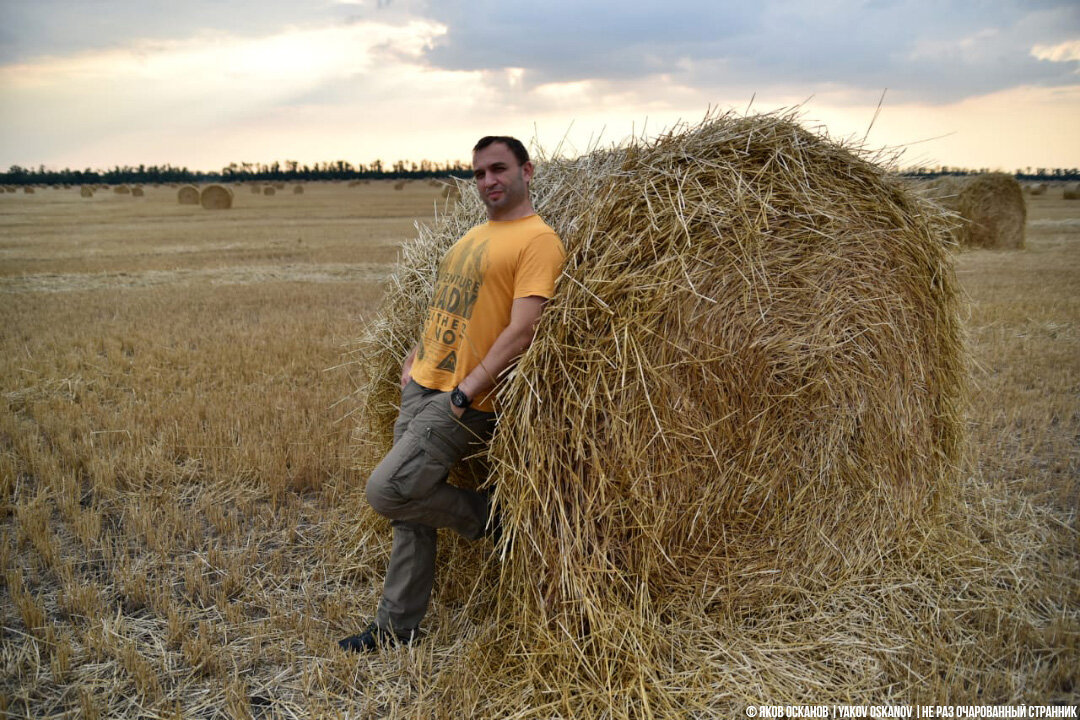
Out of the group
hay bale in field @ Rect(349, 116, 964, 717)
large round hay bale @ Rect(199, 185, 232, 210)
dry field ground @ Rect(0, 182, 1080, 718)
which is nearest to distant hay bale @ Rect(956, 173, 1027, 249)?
dry field ground @ Rect(0, 182, 1080, 718)

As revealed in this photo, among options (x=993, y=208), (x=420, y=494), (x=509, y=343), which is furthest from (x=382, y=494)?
(x=993, y=208)

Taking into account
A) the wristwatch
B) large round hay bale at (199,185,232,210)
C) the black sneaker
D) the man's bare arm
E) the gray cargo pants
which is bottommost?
the black sneaker

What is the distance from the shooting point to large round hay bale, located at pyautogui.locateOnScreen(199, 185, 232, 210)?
30.8 meters

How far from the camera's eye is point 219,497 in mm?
4391

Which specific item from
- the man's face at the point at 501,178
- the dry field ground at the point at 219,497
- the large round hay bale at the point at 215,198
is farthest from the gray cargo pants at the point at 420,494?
the large round hay bale at the point at 215,198

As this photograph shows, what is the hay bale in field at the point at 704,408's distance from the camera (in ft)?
8.92

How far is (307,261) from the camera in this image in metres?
14.8

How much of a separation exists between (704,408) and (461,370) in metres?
1.05

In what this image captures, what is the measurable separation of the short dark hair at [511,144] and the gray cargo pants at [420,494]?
1.02 m

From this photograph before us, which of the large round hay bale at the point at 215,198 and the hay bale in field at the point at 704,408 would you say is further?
the large round hay bale at the point at 215,198

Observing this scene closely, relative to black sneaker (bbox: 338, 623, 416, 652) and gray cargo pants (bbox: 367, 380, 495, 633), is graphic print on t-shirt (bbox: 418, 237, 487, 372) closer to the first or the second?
gray cargo pants (bbox: 367, 380, 495, 633)

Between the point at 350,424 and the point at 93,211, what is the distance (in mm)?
30482

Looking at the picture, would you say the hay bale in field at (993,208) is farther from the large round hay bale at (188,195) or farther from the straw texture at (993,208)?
the large round hay bale at (188,195)

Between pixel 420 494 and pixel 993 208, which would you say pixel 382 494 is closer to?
pixel 420 494
